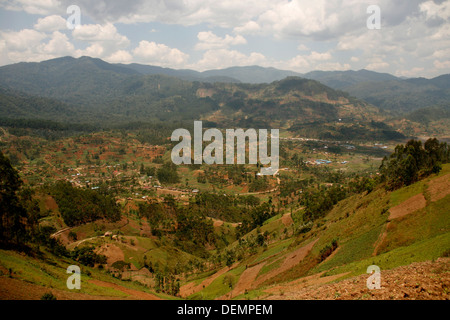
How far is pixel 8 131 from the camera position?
19300 cm

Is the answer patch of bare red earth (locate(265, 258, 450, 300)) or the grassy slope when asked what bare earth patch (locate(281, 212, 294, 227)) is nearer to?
the grassy slope

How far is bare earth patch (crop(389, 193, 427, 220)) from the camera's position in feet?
105

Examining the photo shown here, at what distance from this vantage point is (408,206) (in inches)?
1318

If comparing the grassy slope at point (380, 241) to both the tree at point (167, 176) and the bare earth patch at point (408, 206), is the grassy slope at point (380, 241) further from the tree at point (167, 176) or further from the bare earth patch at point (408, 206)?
the tree at point (167, 176)

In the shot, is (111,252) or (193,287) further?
(111,252)

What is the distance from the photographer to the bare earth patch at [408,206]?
31.9 m

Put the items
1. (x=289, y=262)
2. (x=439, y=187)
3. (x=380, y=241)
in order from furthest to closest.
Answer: (x=289, y=262) < (x=439, y=187) < (x=380, y=241)

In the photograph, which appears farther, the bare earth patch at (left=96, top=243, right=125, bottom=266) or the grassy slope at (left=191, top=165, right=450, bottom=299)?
the bare earth patch at (left=96, top=243, right=125, bottom=266)

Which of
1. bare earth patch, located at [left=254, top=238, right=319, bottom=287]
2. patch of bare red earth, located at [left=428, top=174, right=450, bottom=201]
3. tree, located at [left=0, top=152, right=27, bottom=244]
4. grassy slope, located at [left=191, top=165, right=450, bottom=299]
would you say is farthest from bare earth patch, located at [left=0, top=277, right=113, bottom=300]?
patch of bare red earth, located at [left=428, top=174, right=450, bottom=201]

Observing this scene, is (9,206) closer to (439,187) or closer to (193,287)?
(193,287)

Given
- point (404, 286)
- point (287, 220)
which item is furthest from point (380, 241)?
point (287, 220)

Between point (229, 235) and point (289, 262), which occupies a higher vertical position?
point (289, 262)

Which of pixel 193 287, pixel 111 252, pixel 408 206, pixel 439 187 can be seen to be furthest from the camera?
pixel 111 252
